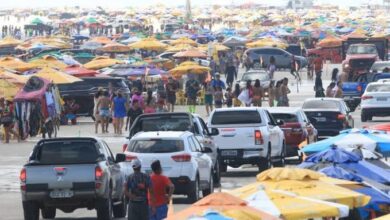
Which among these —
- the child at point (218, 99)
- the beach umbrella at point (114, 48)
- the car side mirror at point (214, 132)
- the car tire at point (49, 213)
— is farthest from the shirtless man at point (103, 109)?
the beach umbrella at point (114, 48)

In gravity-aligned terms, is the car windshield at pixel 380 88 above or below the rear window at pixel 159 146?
below

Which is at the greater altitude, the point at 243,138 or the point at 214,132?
the point at 214,132

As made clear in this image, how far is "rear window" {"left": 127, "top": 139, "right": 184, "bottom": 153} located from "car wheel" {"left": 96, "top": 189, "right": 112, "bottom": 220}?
214cm

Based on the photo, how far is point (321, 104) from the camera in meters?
41.4

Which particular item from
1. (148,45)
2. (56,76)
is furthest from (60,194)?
(148,45)

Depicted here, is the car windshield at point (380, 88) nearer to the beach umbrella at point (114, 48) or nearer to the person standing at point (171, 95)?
the person standing at point (171, 95)

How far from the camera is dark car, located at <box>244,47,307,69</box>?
83688mm

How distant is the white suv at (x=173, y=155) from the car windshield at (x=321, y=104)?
15.4 metres

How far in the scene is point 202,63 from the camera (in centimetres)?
7562

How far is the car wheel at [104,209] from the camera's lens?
23719 millimetres

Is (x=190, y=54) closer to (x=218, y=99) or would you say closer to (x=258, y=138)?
(x=218, y=99)

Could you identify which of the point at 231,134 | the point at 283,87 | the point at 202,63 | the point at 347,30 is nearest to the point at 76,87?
the point at 283,87

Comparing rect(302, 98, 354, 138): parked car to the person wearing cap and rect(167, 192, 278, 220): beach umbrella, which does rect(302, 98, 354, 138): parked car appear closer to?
the person wearing cap

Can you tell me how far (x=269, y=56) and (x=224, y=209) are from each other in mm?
68983
